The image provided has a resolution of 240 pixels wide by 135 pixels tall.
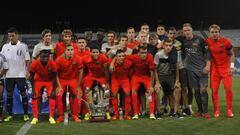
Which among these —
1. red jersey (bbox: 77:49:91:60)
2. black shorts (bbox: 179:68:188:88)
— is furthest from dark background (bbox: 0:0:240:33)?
black shorts (bbox: 179:68:188:88)

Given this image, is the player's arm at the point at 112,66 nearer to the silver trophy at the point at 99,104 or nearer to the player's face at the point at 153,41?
the silver trophy at the point at 99,104

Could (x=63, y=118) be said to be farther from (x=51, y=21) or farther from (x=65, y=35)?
(x=51, y=21)

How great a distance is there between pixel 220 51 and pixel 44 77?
134 inches

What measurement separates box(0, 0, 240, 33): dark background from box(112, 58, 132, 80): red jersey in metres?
19.1

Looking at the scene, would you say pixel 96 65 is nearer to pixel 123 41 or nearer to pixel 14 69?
pixel 123 41

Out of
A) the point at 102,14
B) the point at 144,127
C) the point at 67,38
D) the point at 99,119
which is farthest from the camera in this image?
the point at 102,14

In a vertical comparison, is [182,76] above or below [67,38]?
below

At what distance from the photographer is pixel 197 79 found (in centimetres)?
822

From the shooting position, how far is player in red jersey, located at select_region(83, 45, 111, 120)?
8.18 m

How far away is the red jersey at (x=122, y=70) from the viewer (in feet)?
26.9

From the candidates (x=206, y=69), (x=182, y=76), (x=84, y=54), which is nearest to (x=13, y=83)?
(x=84, y=54)

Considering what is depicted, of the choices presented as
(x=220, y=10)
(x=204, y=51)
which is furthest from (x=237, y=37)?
(x=204, y=51)

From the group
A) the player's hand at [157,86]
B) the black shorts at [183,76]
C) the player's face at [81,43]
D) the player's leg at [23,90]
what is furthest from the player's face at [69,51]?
the black shorts at [183,76]

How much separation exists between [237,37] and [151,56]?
66.5 ft
